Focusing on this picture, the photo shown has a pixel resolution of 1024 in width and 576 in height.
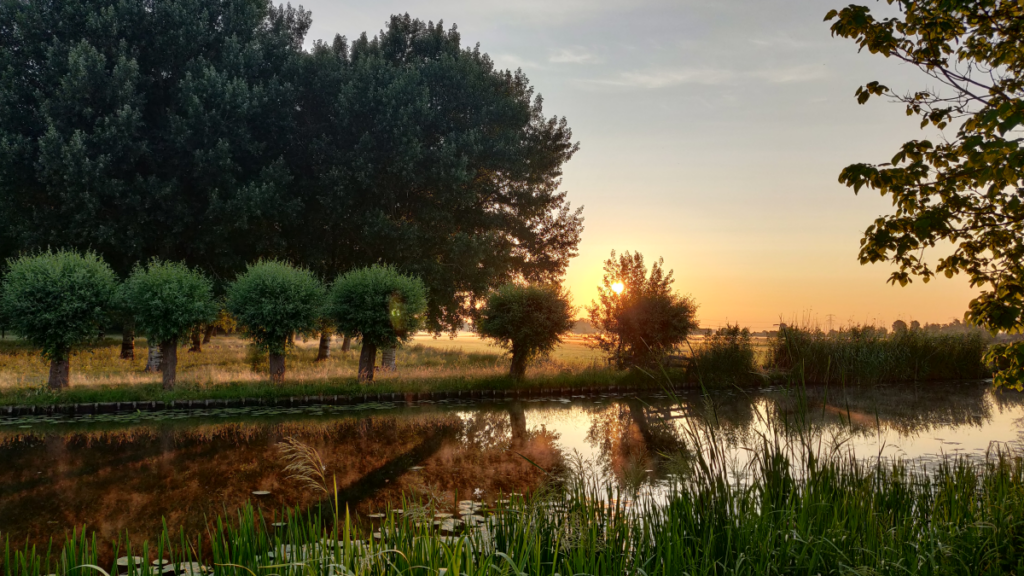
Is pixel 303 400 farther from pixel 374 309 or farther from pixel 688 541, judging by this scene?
pixel 688 541

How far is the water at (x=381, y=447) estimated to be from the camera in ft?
26.7

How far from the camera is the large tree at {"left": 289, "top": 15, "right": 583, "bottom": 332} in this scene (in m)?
27.8

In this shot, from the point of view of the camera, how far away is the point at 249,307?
806 inches

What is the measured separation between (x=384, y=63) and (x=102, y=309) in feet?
53.4

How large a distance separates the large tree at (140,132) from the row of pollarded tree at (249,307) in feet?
14.9

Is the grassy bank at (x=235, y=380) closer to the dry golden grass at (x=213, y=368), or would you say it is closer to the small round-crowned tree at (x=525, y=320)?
the dry golden grass at (x=213, y=368)

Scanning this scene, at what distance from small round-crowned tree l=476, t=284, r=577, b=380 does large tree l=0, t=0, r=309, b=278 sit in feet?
33.3

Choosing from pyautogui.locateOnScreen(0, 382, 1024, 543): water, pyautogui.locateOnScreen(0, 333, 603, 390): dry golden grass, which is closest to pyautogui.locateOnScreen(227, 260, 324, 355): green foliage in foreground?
pyautogui.locateOnScreen(0, 333, 603, 390): dry golden grass

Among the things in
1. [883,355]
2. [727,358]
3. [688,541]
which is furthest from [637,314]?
[688,541]

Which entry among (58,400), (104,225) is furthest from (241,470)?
(104,225)

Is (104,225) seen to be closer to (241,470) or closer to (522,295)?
(522,295)

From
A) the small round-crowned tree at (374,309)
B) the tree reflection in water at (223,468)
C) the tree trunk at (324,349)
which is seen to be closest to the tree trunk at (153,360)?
the tree trunk at (324,349)

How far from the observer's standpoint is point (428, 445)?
12.2 meters

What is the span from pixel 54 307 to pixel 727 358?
834 inches
